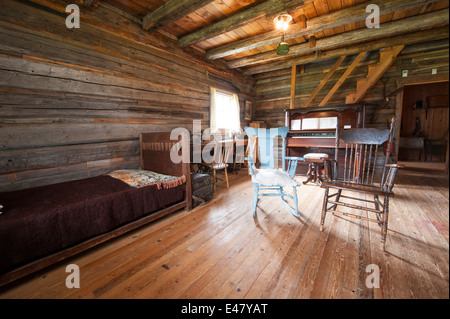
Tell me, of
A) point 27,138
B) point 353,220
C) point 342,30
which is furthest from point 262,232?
point 342,30

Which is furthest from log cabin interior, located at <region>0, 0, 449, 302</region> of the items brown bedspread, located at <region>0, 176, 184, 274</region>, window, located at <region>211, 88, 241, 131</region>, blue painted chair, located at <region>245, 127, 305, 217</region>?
window, located at <region>211, 88, 241, 131</region>

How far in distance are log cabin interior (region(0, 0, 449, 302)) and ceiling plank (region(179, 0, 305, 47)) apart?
2 cm

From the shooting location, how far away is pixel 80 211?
1.62m

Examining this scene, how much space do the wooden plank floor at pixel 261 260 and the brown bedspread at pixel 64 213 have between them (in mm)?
211

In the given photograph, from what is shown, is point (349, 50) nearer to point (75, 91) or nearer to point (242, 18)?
point (242, 18)

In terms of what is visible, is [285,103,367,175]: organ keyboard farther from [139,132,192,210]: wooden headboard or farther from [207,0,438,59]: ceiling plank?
[139,132,192,210]: wooden headboard

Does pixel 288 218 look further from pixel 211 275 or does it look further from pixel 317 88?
pixel 317 88

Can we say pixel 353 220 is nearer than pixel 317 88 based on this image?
Yes

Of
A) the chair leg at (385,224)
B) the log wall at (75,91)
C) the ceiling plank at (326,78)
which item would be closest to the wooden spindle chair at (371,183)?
the chair leg at (385,224)

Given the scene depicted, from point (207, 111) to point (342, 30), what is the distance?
320cm

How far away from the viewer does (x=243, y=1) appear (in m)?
2.78

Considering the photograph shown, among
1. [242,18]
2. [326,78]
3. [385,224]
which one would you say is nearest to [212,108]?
[242,18]

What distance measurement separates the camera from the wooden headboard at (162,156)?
8.08 feet

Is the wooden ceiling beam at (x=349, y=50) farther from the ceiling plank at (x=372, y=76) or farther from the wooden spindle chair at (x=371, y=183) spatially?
the wooden spindle chair at (x=371, y=183)
